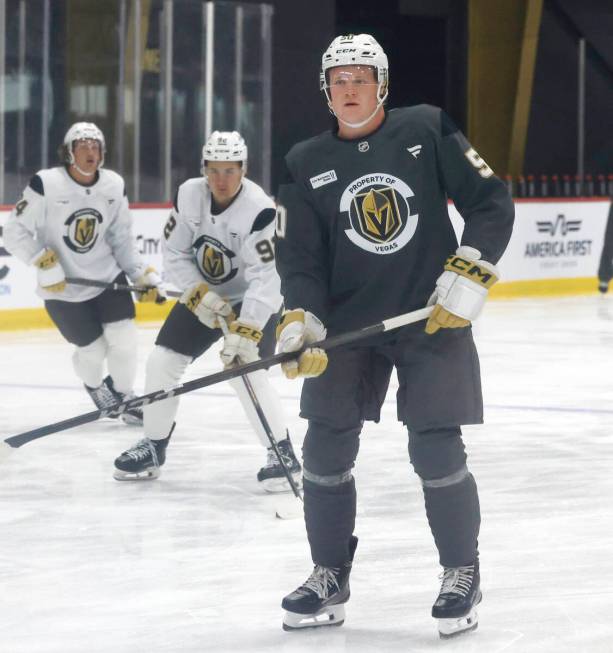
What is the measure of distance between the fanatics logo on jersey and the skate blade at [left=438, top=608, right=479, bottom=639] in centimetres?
323

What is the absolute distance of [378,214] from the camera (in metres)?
2.92

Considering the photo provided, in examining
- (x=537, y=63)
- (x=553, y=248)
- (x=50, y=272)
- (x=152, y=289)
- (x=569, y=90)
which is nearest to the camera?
(x=50, y=272)

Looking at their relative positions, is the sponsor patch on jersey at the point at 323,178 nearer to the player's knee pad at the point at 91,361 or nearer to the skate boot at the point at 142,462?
the skate boot at the point at 142,462

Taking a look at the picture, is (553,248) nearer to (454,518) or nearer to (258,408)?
(258,408)

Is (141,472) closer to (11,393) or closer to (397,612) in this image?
(397,612)

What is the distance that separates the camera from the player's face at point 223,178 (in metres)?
4.38

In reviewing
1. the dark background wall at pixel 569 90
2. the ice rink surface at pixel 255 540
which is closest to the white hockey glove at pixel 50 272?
the ice rink surface at pixel 255 540

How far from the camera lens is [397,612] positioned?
3.08m

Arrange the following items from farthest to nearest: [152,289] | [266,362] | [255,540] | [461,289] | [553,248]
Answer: [553,248] < [152,289] < [255,540] < [266,362] < [461,289]

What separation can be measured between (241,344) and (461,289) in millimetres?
1368

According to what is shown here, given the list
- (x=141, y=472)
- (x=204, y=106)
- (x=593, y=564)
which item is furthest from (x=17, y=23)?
(x=593, y=564)

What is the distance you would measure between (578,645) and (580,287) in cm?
972

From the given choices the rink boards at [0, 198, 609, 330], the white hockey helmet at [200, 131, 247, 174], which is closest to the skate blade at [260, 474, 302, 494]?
the white hockey helmet at [200, 131, 247, 174]

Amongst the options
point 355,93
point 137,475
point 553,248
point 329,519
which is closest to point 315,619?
point 329,519
